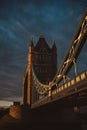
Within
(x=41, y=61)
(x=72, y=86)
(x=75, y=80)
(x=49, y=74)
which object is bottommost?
(x=72, y=86)

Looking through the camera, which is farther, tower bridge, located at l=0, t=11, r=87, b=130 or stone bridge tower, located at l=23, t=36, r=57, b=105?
stone bridge tower, located at l=23, t=36, r=57, b=105

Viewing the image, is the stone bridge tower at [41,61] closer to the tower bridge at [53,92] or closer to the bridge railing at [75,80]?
the tower bridge at [53,92]

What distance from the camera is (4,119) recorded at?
70.7m

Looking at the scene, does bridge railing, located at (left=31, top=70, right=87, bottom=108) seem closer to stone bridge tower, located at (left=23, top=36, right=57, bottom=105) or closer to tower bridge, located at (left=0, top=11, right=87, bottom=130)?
tower bridge, located at (left=0, top=11, right=87, bottom=130)

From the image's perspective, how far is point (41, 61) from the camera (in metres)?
115

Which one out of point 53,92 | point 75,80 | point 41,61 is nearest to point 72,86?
point 75,80

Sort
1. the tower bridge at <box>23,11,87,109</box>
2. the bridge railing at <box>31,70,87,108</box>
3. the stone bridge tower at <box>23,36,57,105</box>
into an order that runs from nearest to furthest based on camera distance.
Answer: the bridge railing at <box>31,70,87,108</box> < the tower bridge at <box>23,11,87,109</box> < the stone bridge tower at <box>23,36,57,105</box>

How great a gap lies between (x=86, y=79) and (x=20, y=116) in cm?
4907

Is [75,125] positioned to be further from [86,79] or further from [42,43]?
[42,43]

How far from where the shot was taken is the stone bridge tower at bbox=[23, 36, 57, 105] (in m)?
109

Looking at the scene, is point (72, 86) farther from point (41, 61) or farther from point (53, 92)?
point (41, 61)

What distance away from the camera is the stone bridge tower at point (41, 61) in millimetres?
108688

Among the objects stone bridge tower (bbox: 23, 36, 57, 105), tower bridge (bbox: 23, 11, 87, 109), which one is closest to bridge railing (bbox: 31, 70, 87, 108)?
tower bridge (bbox: 23, 11, 87, 109)

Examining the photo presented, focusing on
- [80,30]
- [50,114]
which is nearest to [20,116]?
[50,114]
